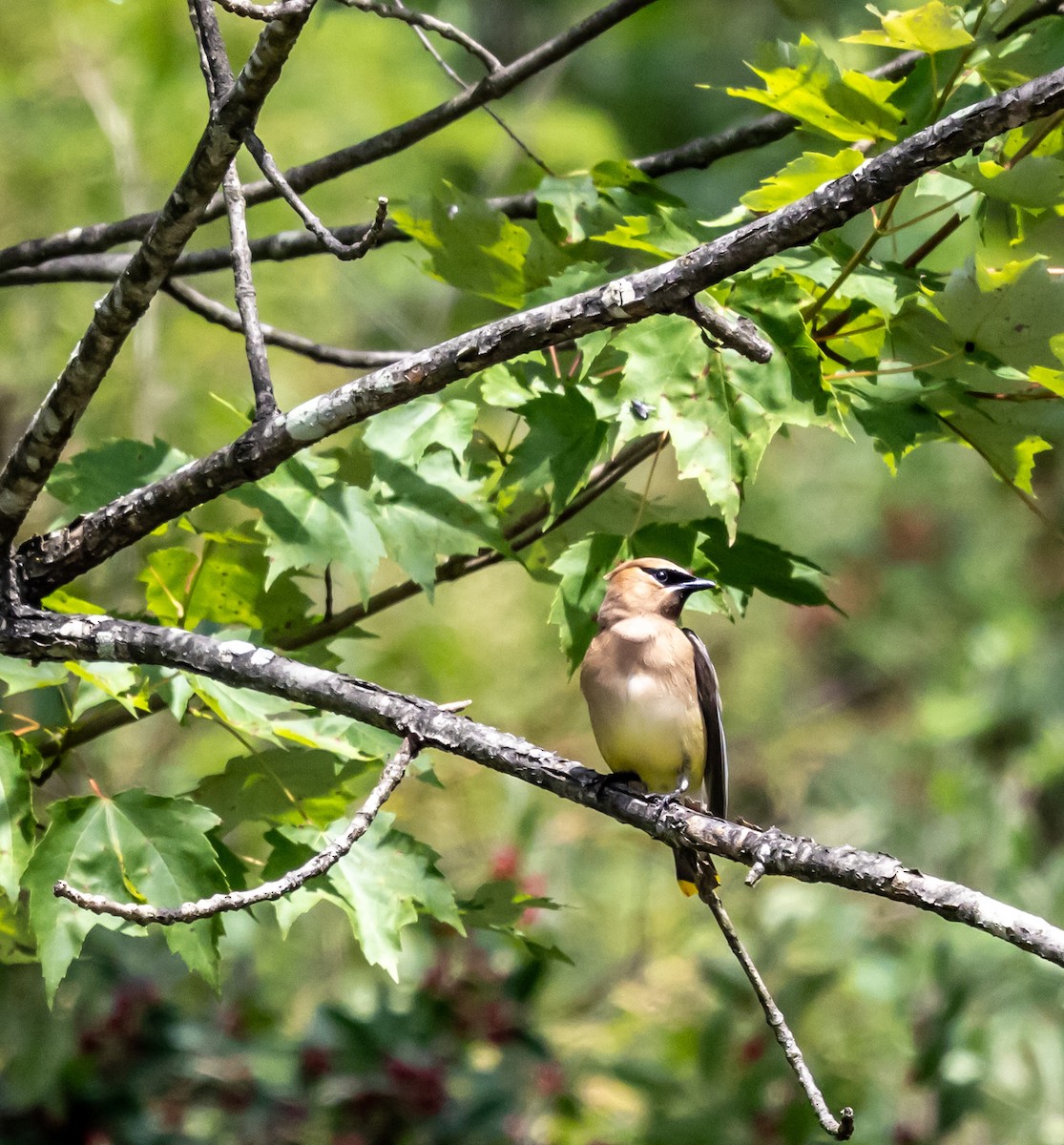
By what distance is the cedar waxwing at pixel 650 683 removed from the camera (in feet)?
14.1

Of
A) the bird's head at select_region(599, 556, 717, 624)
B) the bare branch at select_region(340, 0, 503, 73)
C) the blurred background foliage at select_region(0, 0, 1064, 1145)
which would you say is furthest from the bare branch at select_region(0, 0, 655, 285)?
the bird's head at select_region(599, 556, 717, 624)

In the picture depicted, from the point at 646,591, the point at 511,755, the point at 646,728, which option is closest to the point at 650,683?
the point at 646,728

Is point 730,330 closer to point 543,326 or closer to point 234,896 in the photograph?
point 543,326

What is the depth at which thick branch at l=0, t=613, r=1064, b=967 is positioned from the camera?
2.25m

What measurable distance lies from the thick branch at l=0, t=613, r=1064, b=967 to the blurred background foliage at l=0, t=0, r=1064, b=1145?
82cm

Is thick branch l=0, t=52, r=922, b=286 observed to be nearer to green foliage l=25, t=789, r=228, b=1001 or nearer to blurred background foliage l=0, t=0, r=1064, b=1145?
blurred background foliage l=0, t=0, r=1064, b=1145

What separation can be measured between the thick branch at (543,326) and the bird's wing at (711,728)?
188 cm

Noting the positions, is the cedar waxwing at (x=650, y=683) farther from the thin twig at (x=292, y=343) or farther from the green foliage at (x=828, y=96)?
the green foliage at (x=828, y=96)

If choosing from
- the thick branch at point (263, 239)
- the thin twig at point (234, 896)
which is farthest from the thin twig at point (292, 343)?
the thin twig at point (234, 896)

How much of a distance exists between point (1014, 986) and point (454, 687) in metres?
3.49

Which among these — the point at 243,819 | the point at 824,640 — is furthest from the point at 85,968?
the point at 824,640

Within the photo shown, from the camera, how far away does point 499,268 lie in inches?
152

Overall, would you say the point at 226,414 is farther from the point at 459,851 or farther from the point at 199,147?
the point at 459,851

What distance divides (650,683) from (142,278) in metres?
1.97
